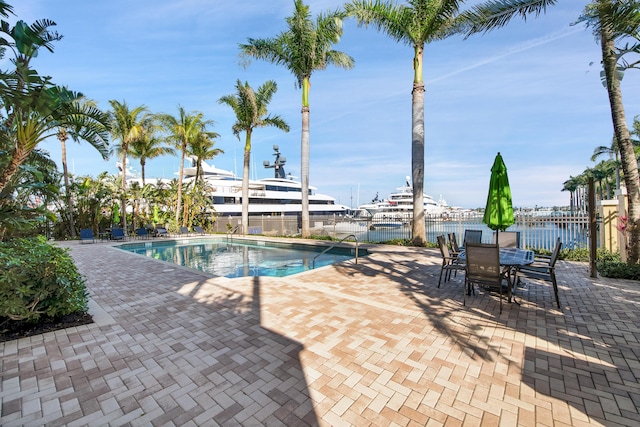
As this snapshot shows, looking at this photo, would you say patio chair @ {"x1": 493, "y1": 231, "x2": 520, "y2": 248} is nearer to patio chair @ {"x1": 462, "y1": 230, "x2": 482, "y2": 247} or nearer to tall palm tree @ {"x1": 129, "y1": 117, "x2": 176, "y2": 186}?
patio chair @ {"x1": 462, "y1": 230, "x2": 482, "y2": 247}

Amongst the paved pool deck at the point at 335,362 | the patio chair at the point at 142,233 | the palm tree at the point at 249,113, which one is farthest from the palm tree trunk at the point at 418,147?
the patio chair at the point at 142,233

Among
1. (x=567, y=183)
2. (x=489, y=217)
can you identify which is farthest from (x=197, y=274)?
(x=567, y=183)

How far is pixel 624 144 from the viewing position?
20.9 ft

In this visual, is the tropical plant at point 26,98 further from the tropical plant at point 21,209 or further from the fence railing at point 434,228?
the fence railing at point 434,228

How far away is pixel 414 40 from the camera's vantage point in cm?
1155

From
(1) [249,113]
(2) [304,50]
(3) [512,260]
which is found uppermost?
(2) [304,50]

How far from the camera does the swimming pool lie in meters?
9.52

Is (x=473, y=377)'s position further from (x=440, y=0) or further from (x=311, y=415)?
(x=440, y=0)


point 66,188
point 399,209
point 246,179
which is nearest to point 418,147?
point 246,179

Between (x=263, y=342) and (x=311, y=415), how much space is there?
4.53 feet

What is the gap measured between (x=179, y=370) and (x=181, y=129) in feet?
62.0

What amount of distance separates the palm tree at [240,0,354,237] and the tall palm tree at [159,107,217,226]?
5910 mm

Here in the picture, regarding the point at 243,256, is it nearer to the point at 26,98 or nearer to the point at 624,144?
the point at 26,98

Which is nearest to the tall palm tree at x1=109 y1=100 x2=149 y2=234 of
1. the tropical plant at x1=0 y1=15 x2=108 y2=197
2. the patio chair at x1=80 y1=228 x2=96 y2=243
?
the patio chair at x1=80 y1=228 x2=96 y2=243
